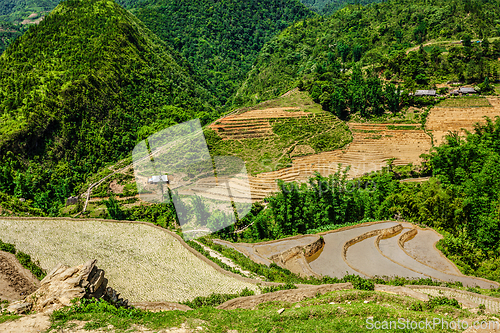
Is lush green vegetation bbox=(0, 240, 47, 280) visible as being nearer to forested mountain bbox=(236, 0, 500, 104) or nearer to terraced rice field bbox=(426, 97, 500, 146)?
terraced rice field bbox=(426, 97, 500, 146)

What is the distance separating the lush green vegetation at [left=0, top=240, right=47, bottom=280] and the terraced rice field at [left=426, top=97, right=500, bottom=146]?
128 feet

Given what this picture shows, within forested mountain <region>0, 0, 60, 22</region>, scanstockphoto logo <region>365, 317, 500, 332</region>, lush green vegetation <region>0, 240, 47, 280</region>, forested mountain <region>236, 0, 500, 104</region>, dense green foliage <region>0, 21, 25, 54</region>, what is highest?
forested mountain <region>0, 0, 60, 22</region>

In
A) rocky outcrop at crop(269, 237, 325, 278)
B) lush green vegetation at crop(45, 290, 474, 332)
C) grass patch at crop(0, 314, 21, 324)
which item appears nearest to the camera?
grass patch at crop(0, 314, 21, 324)

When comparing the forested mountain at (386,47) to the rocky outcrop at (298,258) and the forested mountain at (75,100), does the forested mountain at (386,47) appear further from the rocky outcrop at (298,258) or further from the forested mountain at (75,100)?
the rocky outcrop at (298,258)

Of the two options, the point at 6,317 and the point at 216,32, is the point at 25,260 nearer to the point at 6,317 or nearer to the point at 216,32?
the point at 6,317

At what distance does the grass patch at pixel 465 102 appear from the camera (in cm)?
4194

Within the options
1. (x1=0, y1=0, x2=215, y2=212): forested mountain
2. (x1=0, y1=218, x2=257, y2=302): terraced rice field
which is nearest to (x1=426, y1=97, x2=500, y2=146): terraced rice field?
(x1=0, y1=0, x2=215, y2=212): forested mountain

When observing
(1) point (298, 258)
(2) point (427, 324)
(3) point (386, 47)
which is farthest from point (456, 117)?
(2) point (427, 324)

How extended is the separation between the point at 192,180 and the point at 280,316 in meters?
24.8

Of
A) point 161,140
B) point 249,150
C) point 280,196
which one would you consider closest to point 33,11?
point 161,140

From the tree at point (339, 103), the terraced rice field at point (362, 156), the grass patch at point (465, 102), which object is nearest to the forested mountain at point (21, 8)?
the tree at point (339, 103)

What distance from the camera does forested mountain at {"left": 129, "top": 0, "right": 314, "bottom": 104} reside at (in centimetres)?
7919

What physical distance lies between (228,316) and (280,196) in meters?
13.2

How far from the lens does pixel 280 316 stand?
10.6 metres
